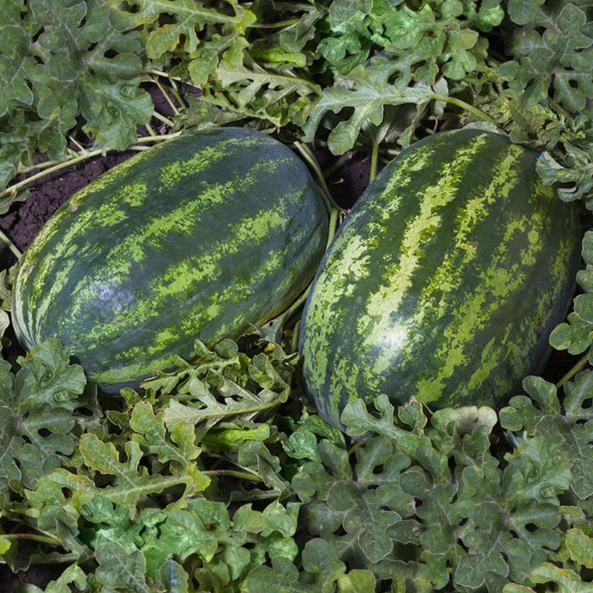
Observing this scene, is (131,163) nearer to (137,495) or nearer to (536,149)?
(137,495)

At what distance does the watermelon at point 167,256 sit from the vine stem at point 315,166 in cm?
20

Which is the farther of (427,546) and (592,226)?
(592,226)

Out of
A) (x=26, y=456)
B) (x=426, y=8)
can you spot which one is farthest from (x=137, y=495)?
(x=426, y=8)

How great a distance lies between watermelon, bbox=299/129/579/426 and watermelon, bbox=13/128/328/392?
0.20m

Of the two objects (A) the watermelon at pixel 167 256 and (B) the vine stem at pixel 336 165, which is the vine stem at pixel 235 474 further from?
(B) the vine stem at pixel 336 165

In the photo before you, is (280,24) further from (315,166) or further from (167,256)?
(167,256)

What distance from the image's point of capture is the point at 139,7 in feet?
8.50

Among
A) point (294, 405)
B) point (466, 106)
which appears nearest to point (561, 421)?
point (294, 405)

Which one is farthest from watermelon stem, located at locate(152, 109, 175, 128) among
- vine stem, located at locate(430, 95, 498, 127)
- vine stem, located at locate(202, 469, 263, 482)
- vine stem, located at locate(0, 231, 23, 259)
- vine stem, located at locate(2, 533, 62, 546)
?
vine stem, located at locate(2, 533, 62, 546)

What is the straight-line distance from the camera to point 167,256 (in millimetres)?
2266

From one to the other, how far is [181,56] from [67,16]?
377 millimetres

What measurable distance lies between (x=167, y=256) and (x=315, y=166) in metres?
0.73

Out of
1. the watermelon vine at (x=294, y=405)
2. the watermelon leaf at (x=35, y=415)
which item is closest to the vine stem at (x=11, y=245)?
the watermelon vine at (x=294, y=405)

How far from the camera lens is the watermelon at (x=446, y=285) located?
2133 mm
